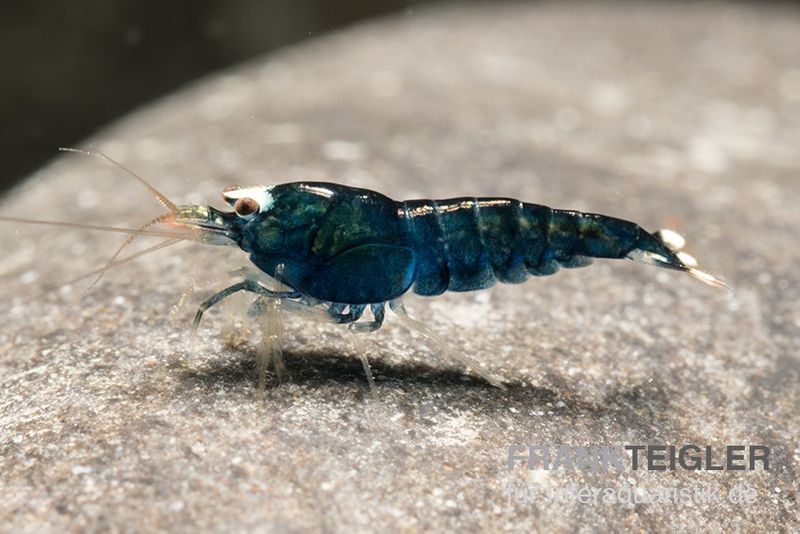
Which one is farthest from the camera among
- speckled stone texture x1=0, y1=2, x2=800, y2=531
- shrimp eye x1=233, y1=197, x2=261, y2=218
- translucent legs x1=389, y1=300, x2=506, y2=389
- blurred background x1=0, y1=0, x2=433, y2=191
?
blurred background x1=0, y1=0, x2=433, y2=191

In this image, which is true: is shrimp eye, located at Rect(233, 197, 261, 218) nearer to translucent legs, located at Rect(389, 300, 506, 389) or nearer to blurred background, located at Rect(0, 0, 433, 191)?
translucent legs, located at Rect(389, 300, 506, 389)

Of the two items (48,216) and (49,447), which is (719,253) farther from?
(48,216)

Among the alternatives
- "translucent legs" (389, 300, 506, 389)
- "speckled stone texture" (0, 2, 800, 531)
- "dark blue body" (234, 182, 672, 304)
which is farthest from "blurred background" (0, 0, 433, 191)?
"translucent legs" (389, 300, 506, 389)

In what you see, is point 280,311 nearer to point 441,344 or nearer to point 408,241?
point 408,241

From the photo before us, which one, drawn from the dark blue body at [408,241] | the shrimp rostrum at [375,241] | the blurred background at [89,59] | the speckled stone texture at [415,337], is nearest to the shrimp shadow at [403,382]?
the speckled stone texture at [415,337]

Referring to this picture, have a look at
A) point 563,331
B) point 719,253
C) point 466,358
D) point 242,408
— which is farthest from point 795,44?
point 242,408
